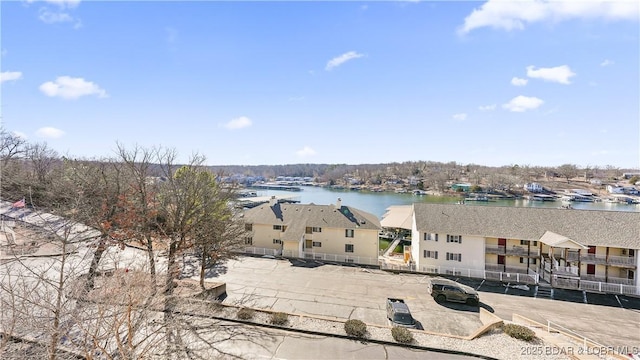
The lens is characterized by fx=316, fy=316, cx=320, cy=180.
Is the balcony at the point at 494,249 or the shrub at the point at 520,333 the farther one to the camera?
the balcony at the point at 494,249

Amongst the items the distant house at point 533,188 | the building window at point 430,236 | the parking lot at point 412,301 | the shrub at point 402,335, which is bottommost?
the parking lot at point 412,301

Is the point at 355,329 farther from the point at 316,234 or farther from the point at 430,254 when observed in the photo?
the point at 316,234

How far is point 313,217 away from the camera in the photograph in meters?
35.0

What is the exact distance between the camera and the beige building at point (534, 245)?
25.3 m

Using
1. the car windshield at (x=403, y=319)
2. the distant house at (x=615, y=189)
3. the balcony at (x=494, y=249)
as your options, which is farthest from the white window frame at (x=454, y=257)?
the distant house at (x=615, y=189)

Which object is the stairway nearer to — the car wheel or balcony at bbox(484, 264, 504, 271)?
balcony at bbox(484, 264, 504, 271)

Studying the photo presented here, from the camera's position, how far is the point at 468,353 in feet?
45.3

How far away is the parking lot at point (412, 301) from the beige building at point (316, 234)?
13.1 ft

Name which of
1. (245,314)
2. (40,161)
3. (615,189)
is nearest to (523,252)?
(245,314)

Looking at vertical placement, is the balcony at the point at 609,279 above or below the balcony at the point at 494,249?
below

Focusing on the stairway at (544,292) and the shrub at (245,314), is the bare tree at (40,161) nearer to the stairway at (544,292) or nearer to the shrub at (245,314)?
the shrub at (245,314)

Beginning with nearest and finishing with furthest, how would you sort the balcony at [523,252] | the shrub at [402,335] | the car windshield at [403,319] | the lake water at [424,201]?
the shrub at [402,335], the car windshield at [403,319], the balcony at [523,252], the lake water at [424,201]

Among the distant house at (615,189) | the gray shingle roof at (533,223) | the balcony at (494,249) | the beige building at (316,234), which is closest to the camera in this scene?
the gray shingle roof at (533,223)

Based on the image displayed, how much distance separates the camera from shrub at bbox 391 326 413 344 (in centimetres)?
1471
